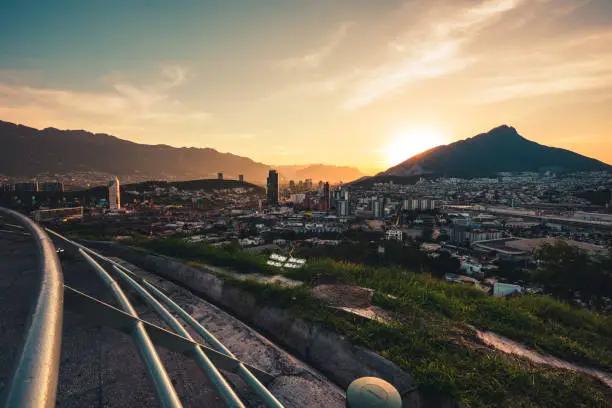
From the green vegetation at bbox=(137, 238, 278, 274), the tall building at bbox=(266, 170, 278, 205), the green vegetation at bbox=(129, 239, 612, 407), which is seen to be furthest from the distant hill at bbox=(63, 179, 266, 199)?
the green vegetation at bbox=(129, 239, 612, 407)

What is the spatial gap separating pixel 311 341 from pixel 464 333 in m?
1.96

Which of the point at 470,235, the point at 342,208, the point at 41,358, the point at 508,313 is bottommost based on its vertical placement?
the point at 470,235

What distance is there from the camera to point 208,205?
85438mm

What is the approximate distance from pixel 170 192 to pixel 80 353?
328ft

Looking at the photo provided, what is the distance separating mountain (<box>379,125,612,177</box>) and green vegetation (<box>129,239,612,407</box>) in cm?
17313

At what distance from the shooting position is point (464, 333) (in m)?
3.62

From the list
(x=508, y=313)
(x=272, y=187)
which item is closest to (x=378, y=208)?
(x=272, y=187)

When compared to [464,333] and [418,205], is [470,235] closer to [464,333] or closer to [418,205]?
[418,205]

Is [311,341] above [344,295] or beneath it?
beneath

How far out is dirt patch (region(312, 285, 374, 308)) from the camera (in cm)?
429

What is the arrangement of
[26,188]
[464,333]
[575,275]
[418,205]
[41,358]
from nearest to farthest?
[41,358] < [464,333] < [575,275] < [26,188] < [418,205]

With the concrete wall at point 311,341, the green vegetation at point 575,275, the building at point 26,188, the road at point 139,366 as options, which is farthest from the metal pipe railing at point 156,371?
the building at point 26,188

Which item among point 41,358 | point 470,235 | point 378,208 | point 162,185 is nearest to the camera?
point 41,358

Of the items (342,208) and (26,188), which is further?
(342,208)
